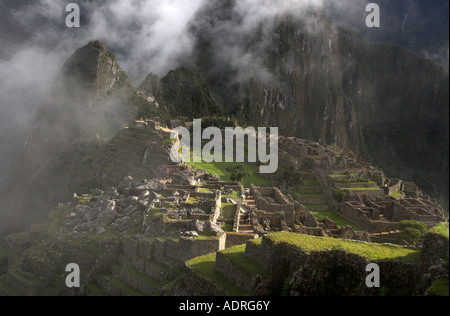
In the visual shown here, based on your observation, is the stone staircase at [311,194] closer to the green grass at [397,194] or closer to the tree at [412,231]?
the green grass at [397,194]

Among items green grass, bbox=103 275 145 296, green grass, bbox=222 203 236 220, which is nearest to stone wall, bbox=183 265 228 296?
green grass, bbox=103 275 145 296

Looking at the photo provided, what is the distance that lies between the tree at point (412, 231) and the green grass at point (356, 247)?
22.8 m

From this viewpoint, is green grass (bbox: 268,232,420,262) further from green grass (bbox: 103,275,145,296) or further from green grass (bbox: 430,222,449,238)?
green grass (bbox: 103,275,145,296)

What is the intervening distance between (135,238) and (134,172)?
2942cm

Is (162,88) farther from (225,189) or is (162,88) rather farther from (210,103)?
(225,189)

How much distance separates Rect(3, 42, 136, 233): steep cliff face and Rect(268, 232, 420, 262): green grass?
153 ft

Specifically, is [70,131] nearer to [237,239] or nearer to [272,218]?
[272,218]

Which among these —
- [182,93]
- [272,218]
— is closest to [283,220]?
[272,218]

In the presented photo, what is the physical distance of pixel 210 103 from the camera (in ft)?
513

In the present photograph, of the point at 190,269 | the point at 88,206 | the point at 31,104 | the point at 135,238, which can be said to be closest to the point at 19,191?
the point at 31,104

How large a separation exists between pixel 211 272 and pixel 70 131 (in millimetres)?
85661

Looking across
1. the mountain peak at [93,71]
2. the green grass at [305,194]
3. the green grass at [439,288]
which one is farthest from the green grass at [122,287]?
the mountain peak at [93,71]

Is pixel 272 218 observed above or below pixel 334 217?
above

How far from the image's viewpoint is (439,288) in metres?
10.1
